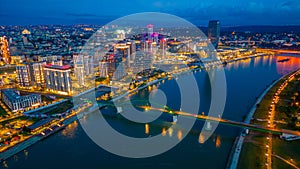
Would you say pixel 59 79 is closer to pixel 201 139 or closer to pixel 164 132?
pixel 164 132

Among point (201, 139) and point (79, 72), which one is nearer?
point (201, 139)

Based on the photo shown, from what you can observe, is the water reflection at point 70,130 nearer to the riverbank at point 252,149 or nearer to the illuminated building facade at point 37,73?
the riverbank at point 252,149

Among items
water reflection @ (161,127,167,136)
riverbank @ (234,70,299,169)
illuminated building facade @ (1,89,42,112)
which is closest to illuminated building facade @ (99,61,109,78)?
illuminated building facade @ (1,89,42,112)

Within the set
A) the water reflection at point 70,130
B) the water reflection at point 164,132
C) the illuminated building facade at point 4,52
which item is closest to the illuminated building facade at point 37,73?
the water reflection at point 70,130

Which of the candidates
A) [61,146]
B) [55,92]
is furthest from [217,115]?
[55,92]

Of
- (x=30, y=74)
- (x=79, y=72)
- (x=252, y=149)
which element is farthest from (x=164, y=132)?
(x=30, y=74)

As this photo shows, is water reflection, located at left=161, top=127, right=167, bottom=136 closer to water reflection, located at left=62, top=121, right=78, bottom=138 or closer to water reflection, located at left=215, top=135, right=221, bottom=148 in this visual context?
water reflection, located at left=215, top=135, right=221, bottom=148

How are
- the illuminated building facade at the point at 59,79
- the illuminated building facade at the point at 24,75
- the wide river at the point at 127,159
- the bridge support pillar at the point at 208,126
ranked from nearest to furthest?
1. the wide river at the point at 127,159
2. the bridge support pillar at the point at 208,126
3. the illuminated building facade at the point at 59,79
4. the illuminated building facade at the point at 24,75

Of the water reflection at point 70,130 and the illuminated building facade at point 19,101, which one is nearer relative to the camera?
the water reflection at point 70,130
